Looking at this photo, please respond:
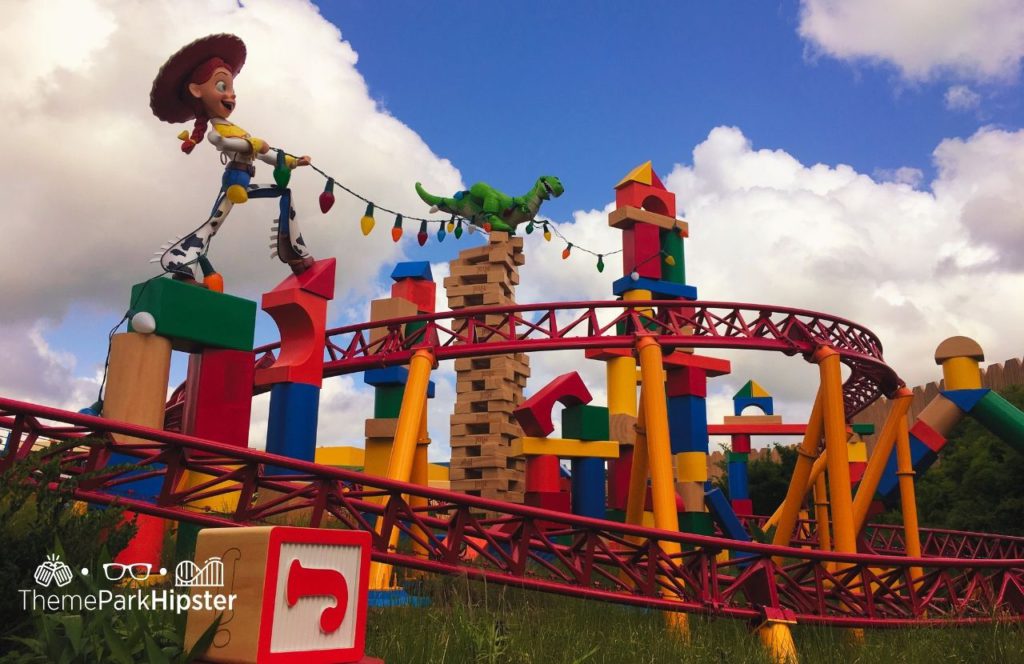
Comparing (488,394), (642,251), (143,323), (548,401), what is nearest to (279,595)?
(143,323)

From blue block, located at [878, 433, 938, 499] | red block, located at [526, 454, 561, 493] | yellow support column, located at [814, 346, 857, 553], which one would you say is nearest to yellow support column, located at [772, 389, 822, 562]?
yellow support column, located at [814, 346, 857, 553]

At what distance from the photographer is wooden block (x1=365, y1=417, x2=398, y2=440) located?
14.8 meters

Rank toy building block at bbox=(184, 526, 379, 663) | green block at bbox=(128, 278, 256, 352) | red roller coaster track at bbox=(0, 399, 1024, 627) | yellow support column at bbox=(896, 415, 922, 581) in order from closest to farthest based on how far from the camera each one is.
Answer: toy building block at bbox=(184, 526, 379, 663) → red roller coaster track at bbox=(0, 399, 1024, 627) → green block at bbox=(128, 278, 256, 352) → yellow support column at bbox=(896, 415, 922, 581)

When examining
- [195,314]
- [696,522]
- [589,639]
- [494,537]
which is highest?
[195,314]

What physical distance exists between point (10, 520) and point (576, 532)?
5749 mm

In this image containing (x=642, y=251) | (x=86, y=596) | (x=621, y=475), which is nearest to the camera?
(x=86, y=596)

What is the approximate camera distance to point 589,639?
6957mm

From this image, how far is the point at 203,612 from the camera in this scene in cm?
407

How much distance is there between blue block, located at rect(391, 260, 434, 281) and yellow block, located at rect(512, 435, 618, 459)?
363 cm

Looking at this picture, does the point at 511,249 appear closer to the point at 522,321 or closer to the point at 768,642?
the point at 522,321

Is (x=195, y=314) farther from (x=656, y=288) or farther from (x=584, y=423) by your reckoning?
(x=656, y=288)

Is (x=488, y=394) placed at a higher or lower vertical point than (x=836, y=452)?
higher

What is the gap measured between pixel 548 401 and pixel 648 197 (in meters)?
5.83

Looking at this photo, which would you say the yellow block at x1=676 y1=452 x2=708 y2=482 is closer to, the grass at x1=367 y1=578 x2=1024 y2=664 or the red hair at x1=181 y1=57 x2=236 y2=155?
the grass at x1=367 y1=578 x2=1024 y2=664
